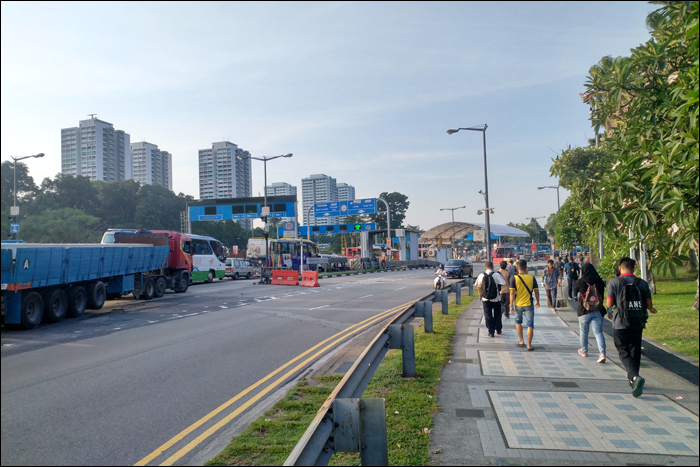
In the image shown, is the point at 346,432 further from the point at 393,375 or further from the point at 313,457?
the point at 393,375

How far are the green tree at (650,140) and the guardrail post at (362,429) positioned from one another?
2.22 m

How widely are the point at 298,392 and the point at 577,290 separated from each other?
5138 mm

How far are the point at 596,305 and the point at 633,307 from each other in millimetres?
2881

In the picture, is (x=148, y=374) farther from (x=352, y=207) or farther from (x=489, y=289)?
(x=352, y=207)

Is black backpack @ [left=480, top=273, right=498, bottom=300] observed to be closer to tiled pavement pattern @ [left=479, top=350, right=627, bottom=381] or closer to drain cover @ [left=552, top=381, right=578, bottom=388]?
tiled pavement pattern @ [left=479, top=350, right=627, bottom=381]

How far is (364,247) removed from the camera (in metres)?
58.5

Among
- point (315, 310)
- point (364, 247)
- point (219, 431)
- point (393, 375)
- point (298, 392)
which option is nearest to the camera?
point (219, 431)

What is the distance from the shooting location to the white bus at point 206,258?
29.6 metres

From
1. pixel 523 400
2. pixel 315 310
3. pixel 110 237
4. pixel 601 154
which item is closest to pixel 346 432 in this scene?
pixel 523 400

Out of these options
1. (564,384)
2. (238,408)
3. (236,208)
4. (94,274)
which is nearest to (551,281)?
(564,384)

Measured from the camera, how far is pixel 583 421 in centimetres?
465

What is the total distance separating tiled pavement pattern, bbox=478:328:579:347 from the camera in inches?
406

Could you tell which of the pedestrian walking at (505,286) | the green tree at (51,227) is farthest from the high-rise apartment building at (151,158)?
the pedestrian walking at (505,286)

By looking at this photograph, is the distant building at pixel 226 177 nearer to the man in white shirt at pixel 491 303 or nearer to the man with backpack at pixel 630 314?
the man in white shirt at pixel 491 303
